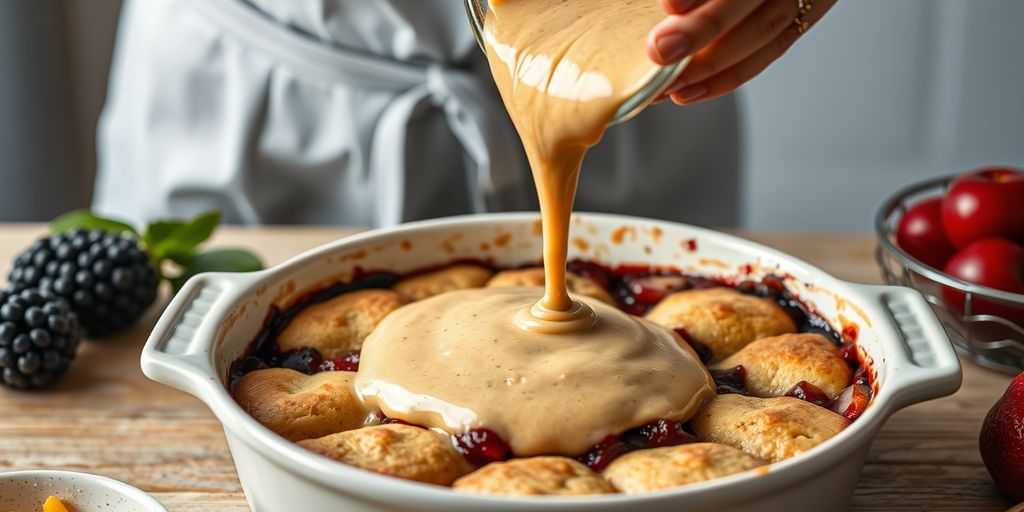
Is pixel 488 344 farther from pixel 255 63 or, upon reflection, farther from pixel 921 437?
pixel 255 63

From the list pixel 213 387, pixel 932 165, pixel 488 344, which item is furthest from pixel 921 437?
pixel 932 165

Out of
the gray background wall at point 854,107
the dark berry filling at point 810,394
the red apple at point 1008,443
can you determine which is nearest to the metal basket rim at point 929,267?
the red apple at point 1008,443

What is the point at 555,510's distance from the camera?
2.83ft

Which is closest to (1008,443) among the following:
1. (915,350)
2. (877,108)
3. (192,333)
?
(915,350)

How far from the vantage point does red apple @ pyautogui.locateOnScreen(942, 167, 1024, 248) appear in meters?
1.62

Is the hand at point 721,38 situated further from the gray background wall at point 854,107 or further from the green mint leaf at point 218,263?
the gray background wall at point 854,107

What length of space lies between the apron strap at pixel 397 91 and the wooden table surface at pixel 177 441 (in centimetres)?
60

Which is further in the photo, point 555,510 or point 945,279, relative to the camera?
point 945,279

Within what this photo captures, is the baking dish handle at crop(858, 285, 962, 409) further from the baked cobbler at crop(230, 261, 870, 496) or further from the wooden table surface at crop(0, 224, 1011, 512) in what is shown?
the wooden table surface at crop(0, 224, 1011, 512)

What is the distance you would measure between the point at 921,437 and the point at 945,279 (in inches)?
9.1

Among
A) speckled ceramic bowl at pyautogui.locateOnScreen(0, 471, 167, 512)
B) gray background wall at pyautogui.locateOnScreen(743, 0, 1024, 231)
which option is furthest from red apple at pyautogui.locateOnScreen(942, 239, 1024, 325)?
gray background wall at pyautogui.locateOnScreen(743, 0, 1024, 231)

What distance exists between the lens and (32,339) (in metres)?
1.48

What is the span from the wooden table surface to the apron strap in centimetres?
60

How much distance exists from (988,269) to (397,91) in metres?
1.12
